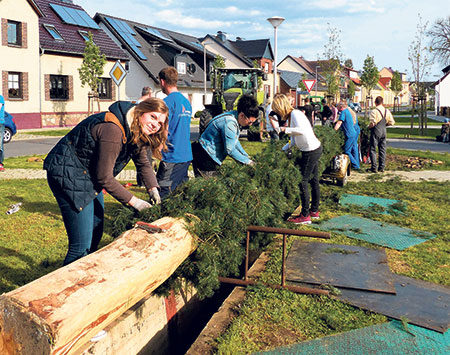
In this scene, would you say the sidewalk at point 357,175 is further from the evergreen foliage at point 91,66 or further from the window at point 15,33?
the evergreen foliage at point 91,66

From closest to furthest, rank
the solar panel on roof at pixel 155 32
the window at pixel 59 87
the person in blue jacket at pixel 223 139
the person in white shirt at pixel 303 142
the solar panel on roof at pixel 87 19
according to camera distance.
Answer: the person in blue jacket at pixel 223 139
the person in white shirt at pixel 303 142
the window at pixel 59 87
the solar panel on roof at pixel 87 19
the solar panel on roof at pixel 155 32

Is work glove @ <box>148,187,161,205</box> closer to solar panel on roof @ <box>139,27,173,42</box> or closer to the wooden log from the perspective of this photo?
the wooden log

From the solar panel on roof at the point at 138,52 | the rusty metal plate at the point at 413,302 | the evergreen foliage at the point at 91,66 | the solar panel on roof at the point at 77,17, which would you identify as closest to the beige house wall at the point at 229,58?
the solar panel on roof at the point at 138,52

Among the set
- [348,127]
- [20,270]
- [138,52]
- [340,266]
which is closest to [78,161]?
[20,270]

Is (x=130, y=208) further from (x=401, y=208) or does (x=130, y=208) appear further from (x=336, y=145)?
(x=336, y=145)

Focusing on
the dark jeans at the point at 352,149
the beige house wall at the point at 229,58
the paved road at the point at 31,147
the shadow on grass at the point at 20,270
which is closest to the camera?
the shadow on grass at the point at 20,270

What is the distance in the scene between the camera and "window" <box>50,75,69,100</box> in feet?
90.9

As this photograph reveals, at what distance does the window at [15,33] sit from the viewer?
25.2 metres

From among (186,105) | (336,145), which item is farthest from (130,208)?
(336,145)

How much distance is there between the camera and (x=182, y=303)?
13.8 ft

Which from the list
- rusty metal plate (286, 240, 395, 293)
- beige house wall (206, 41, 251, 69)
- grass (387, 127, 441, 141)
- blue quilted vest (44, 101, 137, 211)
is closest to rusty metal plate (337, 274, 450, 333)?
rusty metal plate (286, 240, 395, 293)

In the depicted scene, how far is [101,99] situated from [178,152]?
2698 centimetres

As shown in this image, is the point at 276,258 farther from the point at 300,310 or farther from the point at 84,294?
the point at 84,294

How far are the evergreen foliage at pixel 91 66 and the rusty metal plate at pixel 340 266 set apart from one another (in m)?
24.3
